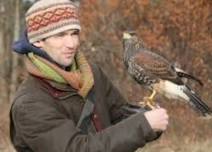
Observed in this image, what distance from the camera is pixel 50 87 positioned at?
3.94m

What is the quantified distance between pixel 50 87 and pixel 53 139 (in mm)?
337

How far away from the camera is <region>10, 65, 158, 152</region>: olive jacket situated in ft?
12.1

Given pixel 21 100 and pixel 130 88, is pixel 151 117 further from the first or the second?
pixel 130 88

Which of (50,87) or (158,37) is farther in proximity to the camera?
(158,37)

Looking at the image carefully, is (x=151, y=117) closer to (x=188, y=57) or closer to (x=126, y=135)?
(x=126, y=135)

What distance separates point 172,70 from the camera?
14.0 ft

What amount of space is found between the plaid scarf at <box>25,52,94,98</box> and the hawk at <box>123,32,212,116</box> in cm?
33

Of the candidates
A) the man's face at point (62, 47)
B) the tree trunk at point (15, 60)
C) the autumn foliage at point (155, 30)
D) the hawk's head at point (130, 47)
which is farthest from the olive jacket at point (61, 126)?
the autumn foliage at point (155, 30)

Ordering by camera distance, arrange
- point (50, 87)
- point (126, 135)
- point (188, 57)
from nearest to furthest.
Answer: point (126, 135) → point (50, 87) → point (188, 57)

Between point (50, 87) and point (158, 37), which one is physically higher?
point (50, 87)

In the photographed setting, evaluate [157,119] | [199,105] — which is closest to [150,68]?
[199,105]

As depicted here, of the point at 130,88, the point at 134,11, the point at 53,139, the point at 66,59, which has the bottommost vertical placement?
the point at 130,88

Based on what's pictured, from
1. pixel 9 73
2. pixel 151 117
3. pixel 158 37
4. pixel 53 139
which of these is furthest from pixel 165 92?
pixel 158 37

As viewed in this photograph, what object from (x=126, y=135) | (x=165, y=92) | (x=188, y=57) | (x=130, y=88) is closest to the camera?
(x=126, y=135)
